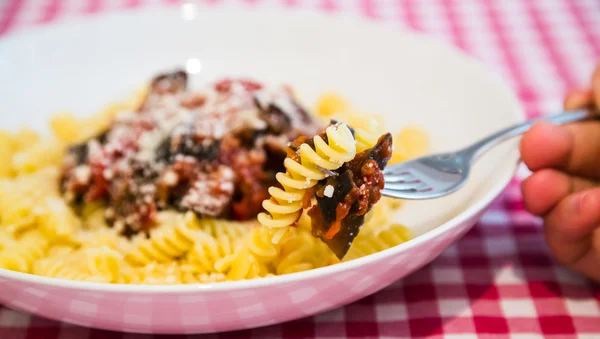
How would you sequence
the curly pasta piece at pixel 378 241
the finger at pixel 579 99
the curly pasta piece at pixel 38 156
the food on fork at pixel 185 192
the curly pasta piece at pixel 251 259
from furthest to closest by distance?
the curly pasta piece at pixel 38 156 → the finger at pixel 579 99 → the curly pasta piece at pixel 378 241 → the curly pasta piece at pixel 251 259 → the food on fork at pixel 185 192

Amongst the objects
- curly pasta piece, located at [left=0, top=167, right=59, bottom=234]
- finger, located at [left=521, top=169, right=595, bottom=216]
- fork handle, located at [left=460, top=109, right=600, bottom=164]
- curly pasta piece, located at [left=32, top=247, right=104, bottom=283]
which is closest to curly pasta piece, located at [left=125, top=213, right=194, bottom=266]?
curly pasta piece, located at [left=32, top=247, right=104, bottom=283]

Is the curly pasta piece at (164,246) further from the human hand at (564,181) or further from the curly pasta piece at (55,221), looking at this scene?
the human hand at (564,181)

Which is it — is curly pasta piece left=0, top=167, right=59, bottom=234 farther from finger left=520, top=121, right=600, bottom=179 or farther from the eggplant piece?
finger left=520, top=121, right=600, bottom=179

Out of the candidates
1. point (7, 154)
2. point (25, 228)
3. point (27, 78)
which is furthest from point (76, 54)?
point (25, 228)

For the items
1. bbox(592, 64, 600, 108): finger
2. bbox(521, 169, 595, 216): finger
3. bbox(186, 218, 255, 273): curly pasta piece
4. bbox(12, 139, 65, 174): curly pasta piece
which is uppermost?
bbox(592, 64, 600, 108): finger

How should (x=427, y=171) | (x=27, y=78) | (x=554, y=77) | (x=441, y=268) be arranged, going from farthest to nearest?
(x=554, y=77) < (x=27, y=78) < (x=441, y=268) < (x=427, y=171)

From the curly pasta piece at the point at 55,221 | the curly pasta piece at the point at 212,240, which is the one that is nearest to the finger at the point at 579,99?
the curly pasta piece at the point at 212,240

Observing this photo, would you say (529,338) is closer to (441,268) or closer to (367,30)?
(441,268)

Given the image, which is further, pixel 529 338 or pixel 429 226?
pixel 429 226
